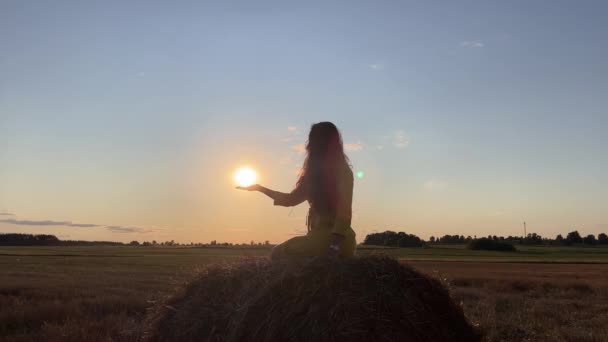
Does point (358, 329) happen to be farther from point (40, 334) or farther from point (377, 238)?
point (40, 334)

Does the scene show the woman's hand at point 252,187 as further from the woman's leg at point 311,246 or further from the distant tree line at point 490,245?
the distant tree line at point 490,245

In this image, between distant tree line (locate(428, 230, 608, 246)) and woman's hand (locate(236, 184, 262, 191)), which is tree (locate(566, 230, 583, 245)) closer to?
distant tree line (locate(428, 230, 608, 246))

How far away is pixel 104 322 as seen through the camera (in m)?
8.57

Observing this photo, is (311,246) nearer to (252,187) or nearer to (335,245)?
(335,245)

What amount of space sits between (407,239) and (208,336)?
87275 mm

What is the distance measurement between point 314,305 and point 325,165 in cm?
A: 140

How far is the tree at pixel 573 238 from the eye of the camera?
123000 millimetres

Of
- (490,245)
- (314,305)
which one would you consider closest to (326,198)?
(314,305)

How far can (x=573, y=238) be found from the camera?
12400 centimetres

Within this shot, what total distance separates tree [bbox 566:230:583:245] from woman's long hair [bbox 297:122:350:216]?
130652mm

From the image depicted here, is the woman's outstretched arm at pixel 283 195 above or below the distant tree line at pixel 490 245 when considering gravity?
above

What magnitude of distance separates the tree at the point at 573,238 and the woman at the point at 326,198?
13062cm

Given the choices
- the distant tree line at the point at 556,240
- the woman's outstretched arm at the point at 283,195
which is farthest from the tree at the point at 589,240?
the woman's outstretched arm at the point at 283,195

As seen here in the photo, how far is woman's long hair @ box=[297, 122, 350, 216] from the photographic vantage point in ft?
16.7
